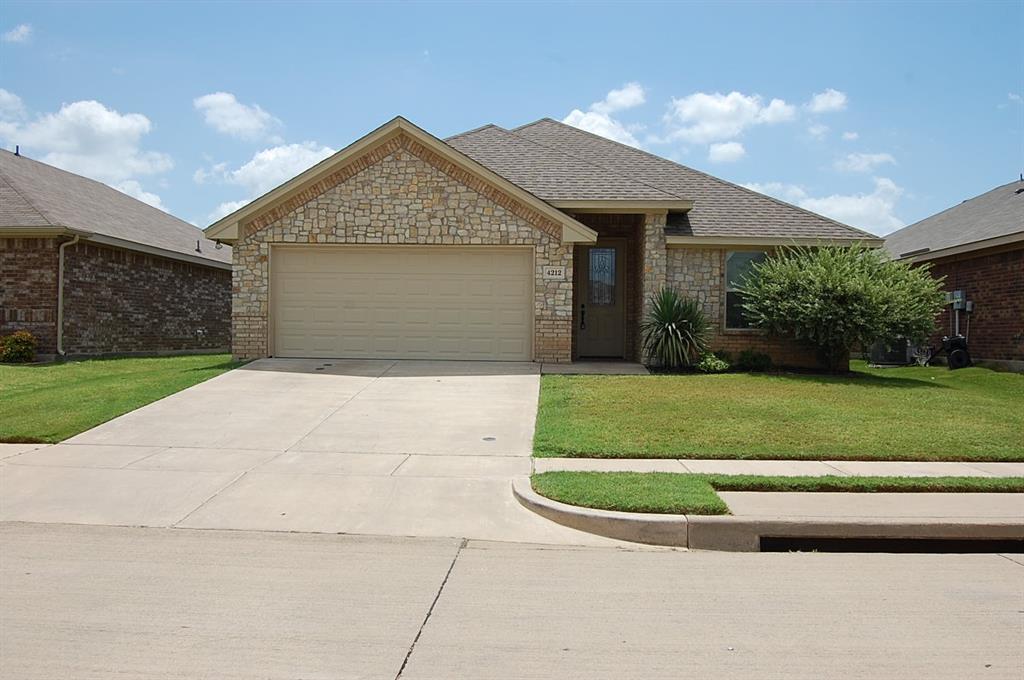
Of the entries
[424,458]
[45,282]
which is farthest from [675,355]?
[45,282]

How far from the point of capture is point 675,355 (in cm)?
1573

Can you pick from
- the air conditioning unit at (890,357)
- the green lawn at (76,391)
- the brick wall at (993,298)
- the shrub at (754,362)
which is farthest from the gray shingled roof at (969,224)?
the green lawn at (76,391)

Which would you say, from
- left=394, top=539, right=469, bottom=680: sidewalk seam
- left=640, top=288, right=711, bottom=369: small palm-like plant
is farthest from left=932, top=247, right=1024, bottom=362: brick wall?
left=394, top=539, right=469, bottom=680: sidewalk seam

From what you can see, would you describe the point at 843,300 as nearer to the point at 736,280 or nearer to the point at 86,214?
the point at 736,280

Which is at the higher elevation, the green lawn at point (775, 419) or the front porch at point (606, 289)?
the front porch at point (606, 289)

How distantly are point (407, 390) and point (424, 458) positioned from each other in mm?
4059

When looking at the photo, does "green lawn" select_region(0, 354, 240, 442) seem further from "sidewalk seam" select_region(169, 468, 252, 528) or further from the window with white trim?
the window with white trim

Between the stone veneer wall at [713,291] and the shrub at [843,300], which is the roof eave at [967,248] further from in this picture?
the stone veneer wall at [713,291]

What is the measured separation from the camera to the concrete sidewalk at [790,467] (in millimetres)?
8656

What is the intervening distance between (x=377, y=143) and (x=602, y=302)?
21.5 feet

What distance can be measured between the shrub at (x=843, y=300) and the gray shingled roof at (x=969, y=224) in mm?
3764

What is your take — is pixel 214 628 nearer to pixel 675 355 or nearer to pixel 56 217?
pixel 675 355

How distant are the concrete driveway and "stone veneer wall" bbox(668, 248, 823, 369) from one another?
4.83 m

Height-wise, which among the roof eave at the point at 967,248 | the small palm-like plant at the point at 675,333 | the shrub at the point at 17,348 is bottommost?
the shrub at the point at 17,348
